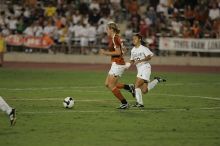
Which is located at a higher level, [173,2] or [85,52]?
[173,2]

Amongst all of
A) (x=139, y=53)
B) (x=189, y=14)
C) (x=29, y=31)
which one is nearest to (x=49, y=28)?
(x=29, y=31)

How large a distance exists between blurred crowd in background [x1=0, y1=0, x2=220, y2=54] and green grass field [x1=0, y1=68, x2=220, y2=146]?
7552 millimetres

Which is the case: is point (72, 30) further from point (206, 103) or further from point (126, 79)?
point (206, 103)

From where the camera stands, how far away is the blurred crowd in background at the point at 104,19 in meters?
32.0

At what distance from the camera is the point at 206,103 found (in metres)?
17.6

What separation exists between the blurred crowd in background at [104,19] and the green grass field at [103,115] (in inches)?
297

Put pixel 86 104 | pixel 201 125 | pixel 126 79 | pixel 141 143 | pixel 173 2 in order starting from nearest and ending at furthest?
pixel 141 143, pixel 201 125, pixel 86 104, pixel 126 79, pixel 173 2

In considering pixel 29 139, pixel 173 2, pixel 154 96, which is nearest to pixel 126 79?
pixel 154 96

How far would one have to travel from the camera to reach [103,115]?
15.0m

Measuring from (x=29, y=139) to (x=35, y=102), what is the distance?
597 cm

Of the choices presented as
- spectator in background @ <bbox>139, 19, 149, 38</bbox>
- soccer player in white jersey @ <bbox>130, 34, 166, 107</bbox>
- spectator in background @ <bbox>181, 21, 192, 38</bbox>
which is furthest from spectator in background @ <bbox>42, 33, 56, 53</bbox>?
soccer player in white jersey @ <bbox>130, 34, 166, 107</bbox>

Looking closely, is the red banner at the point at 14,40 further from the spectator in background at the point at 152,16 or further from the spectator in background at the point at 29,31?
the spectator in background at the point at 152,16

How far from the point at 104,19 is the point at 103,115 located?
18.6 metres

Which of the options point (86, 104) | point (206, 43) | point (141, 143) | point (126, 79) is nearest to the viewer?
point (141, 143)
